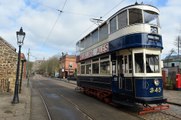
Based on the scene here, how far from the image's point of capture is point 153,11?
9.56 meters

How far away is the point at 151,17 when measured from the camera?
9.48 m

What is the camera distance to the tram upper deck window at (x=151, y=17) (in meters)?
9.30

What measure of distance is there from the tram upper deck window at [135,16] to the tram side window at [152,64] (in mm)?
1806

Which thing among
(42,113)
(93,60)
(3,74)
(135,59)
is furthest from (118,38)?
(3,74)

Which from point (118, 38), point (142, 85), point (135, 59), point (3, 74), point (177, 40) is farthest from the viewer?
point (177, 40)

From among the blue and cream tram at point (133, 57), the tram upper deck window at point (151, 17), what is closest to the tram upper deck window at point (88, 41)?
the blue and cream tram at point (133, 57)

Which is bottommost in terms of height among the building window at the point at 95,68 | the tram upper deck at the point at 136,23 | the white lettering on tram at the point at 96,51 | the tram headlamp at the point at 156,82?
the tram headlamp at the point at 156,82

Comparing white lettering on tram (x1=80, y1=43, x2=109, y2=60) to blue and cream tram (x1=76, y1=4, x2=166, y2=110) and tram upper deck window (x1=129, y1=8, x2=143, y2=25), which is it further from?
tram upper deck window (x1=129, y1=8, x2=143, y2=25)

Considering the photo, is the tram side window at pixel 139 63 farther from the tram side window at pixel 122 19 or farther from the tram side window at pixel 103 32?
the tram side window at pixel 103 32

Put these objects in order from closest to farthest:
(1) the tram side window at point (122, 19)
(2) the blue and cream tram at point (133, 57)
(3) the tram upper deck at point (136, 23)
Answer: (2) the blue and cream tram at point (133, 57) → (3) the tram upper deck at point (136, 23) → (1) the tram side window at point (122, 19)

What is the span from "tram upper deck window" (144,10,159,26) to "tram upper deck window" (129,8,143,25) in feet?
0.91

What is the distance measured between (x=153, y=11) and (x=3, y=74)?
481 inches

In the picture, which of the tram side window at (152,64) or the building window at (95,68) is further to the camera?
the building window at (95,68)

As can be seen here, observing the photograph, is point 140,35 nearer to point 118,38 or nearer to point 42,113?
point 118,38
